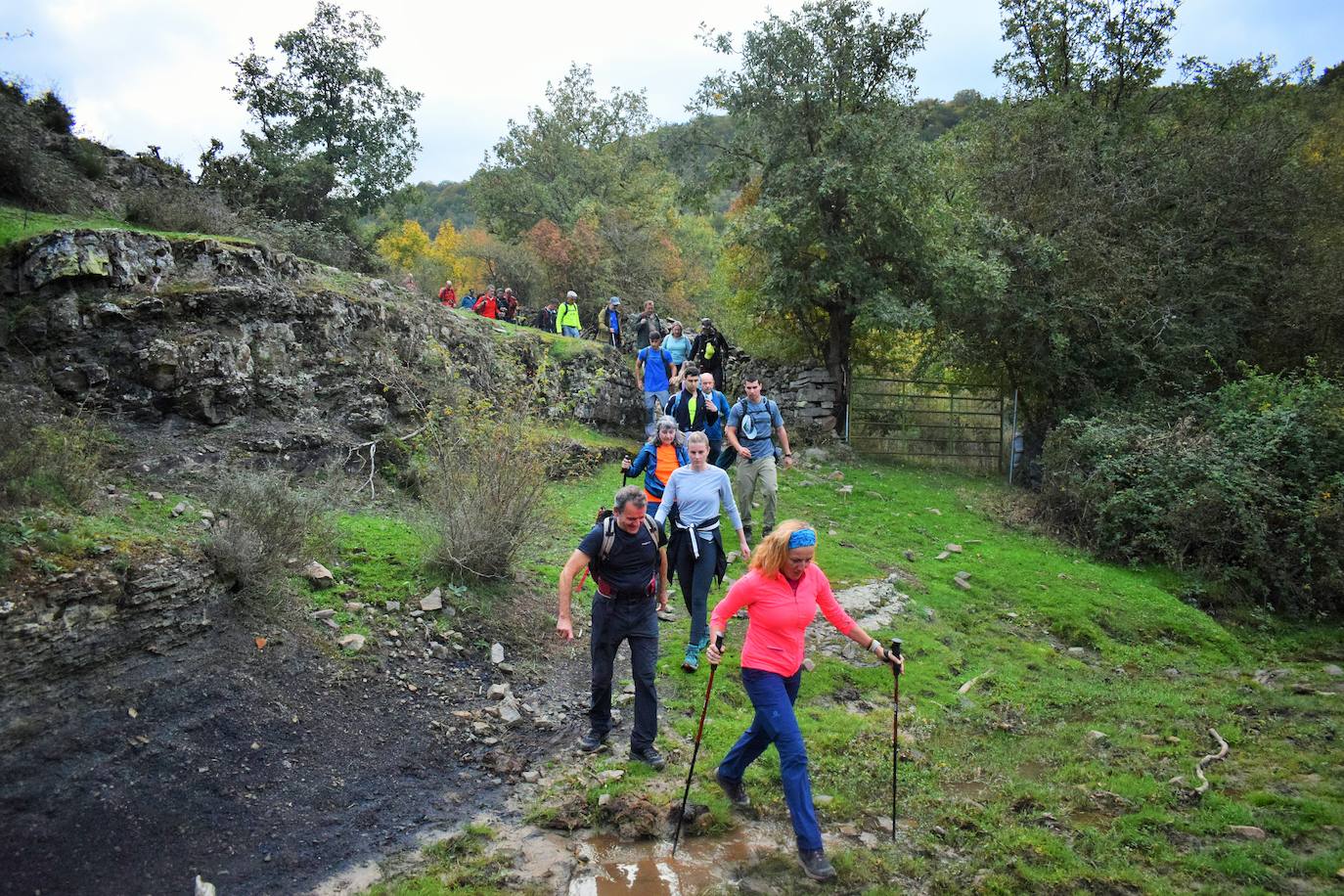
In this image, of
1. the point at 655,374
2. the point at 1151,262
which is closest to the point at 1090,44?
the point at 1151,262

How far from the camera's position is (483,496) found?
333 inches

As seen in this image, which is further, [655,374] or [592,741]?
[655,374]

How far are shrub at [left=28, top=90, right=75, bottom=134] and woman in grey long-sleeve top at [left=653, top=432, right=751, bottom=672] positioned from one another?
40.0ft

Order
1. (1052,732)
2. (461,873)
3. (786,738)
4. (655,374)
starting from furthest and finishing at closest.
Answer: (655,374)
(1052,732)
(786,738)
(461,873)

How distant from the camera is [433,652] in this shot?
7453 millimetres

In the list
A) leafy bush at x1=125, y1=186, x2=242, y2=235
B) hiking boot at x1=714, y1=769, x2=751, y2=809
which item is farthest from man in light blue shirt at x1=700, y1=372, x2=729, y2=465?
leafy bush at x1=125, y1=186, x2=242, y2=235

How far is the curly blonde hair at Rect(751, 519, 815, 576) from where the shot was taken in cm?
514

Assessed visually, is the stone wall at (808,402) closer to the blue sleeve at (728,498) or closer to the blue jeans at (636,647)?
the blue sleeve at (728,498)

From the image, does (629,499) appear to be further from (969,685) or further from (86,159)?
(86,159)

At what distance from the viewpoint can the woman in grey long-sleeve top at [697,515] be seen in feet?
24.5

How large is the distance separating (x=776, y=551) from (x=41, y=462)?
631 cm

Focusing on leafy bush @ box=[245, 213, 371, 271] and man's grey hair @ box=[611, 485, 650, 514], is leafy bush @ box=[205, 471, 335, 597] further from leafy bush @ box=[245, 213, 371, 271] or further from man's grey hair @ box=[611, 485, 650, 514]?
leafy bush @ box=[245, 213, 371, 271]

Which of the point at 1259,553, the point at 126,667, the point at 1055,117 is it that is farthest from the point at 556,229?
the point at 126,667

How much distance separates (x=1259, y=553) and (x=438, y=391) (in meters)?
12.9
